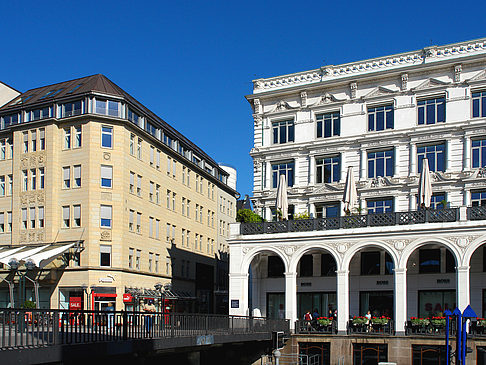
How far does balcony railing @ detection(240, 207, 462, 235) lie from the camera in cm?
3608

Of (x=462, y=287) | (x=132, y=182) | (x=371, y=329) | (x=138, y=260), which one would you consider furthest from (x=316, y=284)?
(x=132, y=182)

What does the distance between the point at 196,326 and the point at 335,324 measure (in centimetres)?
1233

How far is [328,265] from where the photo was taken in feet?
141

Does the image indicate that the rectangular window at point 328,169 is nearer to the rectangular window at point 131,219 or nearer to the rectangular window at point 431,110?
the rectangular window at point 431,110

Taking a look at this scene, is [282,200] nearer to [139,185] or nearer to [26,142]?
[139,185]

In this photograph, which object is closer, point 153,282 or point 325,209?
point 325,209

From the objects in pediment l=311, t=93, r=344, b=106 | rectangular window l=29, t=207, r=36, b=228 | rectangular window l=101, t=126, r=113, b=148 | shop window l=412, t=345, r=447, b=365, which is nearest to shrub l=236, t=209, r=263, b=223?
pediment l=311, t=93, r=344, b=106

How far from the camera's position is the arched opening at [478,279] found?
37562mm

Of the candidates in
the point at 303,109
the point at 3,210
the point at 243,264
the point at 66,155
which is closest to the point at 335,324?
the point at 243,264

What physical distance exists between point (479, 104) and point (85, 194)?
95.7 ft

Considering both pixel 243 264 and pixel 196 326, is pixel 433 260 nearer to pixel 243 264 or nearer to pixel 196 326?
pixel 243 264

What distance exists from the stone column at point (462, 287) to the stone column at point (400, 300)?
300 cm

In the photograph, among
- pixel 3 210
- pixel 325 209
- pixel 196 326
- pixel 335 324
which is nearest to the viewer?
pixel 196 326

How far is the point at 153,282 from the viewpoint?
182 feet
